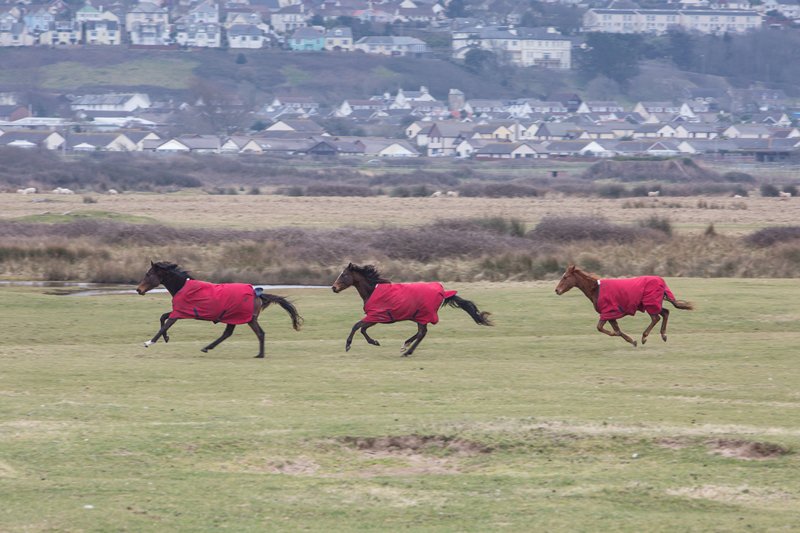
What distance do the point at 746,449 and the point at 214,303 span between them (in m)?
10.2

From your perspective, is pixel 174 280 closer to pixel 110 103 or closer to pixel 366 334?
pixel 366 334

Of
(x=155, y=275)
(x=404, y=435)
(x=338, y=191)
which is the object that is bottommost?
(x=338, y=191)

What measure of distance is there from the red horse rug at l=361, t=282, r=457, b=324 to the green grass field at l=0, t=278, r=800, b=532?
2.44ft

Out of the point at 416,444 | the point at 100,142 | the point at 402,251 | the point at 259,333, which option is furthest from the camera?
the point at 100,142

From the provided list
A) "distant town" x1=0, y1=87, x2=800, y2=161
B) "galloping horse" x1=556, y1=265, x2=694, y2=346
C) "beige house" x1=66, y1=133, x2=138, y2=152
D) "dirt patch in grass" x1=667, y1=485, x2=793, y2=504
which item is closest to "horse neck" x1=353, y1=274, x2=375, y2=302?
"galloping horse" x1=556, y1=265, x2=694, y2=346

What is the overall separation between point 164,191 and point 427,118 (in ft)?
311

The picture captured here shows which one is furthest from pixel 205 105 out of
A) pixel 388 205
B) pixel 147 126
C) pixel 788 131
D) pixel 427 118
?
pixel 388 205

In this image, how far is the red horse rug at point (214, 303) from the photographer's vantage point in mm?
22641

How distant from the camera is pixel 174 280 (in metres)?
23.2

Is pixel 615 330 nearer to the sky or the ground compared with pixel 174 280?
nearer to the ground

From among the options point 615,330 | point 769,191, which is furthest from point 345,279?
point 769,191

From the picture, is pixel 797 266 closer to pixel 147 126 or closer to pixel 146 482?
pixel 146 482

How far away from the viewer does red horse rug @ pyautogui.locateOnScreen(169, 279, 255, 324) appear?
74.3ft

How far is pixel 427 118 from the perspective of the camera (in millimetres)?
184125
